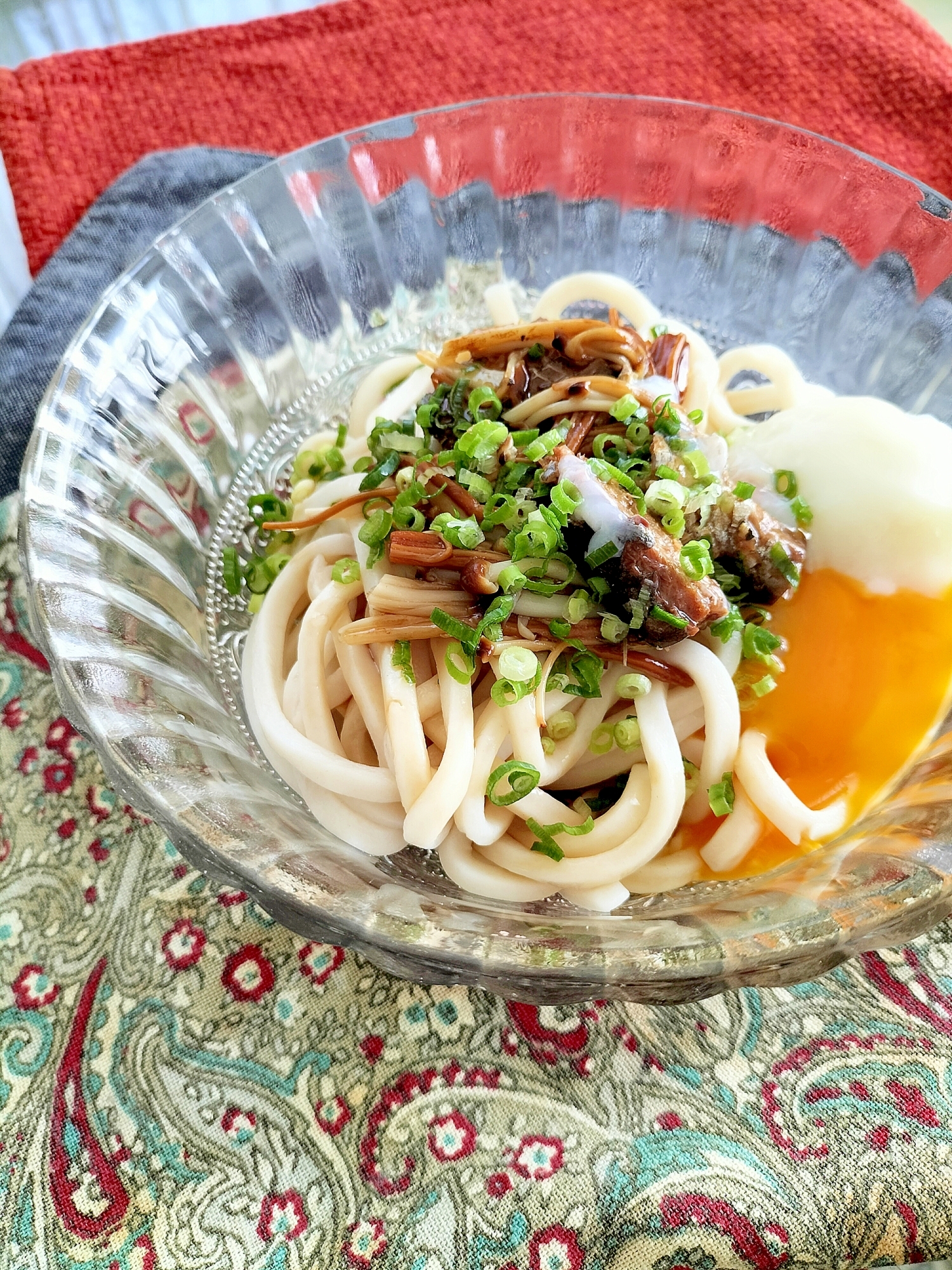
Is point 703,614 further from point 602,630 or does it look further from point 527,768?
point 527,768

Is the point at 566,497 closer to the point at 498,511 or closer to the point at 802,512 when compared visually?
the point at 498,511

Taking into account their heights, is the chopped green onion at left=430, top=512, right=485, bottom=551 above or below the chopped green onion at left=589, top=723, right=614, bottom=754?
above

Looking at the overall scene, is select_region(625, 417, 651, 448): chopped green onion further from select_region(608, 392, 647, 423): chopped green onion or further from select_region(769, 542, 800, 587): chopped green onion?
select_region(769, 542, 800, 587): chopped green onion

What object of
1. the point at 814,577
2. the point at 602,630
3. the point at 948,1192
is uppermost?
the point at 814,577

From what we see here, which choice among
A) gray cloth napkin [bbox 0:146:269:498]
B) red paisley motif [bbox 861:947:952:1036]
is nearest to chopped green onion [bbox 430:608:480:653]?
red paisley motif [bbox 861:947:952:1036]

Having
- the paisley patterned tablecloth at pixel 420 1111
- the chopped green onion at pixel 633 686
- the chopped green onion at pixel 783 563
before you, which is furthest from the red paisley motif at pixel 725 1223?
the chopped green onion at pixel 783 563

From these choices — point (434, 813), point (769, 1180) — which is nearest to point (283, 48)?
point (434, 813)

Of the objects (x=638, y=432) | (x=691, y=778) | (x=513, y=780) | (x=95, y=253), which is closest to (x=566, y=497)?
(x=638, y=432)
